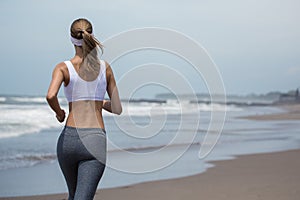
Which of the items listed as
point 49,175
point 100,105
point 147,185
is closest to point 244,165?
point 147,185

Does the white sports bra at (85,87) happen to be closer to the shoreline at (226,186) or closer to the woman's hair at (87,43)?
the woman's hair at (87,43)

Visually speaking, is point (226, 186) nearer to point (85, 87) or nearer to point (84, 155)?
point (84, 155)

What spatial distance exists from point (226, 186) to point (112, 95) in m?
4.14

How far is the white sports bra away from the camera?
3.07m

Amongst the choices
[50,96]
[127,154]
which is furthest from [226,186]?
[50,96]

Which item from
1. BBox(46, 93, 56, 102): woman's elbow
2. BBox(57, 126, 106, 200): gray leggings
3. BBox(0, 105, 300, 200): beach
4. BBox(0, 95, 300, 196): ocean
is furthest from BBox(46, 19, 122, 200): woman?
BBox(0, 105, 300, 200): beach

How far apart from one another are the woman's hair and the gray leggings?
1.33 ft

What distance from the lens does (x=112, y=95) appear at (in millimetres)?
3180

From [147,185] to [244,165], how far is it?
261 cm

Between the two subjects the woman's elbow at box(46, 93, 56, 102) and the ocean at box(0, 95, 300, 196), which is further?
the ocean at box(0, 95, 300, 196)

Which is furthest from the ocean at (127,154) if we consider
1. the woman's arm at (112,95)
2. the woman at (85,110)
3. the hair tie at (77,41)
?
the hair tie at (77,41)

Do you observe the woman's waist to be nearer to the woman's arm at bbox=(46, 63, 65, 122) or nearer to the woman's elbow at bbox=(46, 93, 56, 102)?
the woman's arm at bbox=(46, 63, 65, 122)

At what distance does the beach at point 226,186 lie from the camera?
20.7 feet

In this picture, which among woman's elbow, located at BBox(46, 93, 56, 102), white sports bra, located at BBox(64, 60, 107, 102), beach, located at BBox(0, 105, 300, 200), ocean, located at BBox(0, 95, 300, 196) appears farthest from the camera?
ocean, located at BBox(0, 95, 300, 196)
